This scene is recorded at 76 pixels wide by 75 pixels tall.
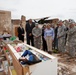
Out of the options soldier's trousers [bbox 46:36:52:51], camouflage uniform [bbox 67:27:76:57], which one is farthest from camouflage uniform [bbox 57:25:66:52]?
camouflage uniform [bbox 67:27:76:57]

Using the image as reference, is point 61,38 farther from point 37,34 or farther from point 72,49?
point 37,34

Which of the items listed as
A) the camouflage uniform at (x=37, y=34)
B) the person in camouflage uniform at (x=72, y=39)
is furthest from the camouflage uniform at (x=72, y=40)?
the camouflage uniform at (x=37, y=34)

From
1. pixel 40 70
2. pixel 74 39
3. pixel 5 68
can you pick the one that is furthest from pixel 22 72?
pixel 74 39

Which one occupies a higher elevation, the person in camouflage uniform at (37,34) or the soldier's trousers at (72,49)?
the person in camouflage uniform at (37,34)

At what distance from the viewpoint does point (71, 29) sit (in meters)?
5.29

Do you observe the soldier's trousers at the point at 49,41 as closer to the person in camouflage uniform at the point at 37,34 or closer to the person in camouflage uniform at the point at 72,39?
the person in camouflage uniform at the point at 37,34

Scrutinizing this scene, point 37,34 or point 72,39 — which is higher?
point 37,34

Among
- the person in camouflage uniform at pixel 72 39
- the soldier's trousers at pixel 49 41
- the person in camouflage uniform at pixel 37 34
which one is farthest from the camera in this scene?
the person in camouflage uniform at pixel 37 34

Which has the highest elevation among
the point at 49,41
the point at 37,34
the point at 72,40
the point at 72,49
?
the point at 37,34

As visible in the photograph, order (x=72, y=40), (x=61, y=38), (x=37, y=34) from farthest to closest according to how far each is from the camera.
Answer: (x=37, y=34), (x=61, y=38), (x=72, y=40)

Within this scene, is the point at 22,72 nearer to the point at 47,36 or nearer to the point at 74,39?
the point at 74,39

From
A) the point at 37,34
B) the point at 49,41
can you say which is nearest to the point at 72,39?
the point at 49,41

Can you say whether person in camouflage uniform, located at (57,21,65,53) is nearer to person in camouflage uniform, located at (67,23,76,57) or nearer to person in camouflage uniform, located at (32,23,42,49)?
person in camouflage uniform, located at (67,23,76,57)

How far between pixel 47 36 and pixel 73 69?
2.39 meters
